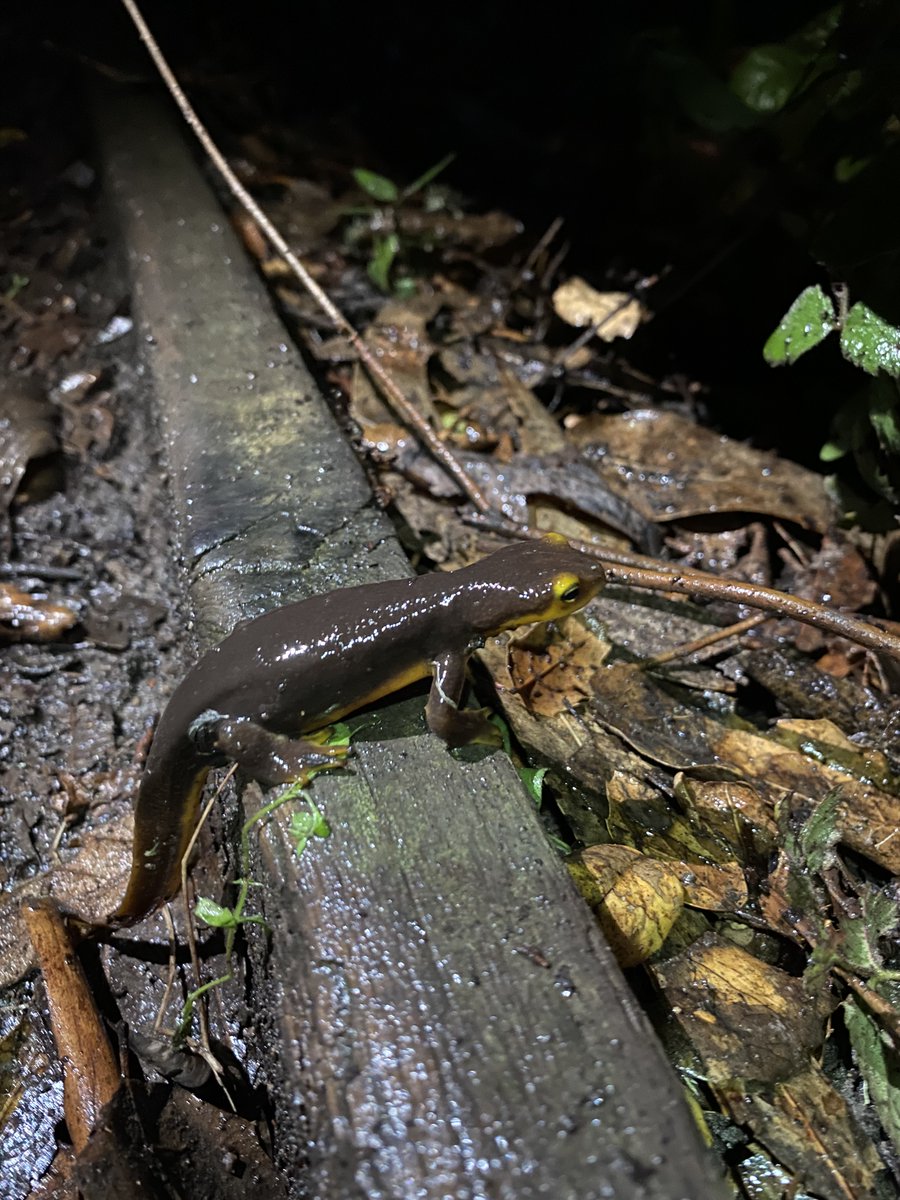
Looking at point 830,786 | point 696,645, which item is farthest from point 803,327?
point 830,786

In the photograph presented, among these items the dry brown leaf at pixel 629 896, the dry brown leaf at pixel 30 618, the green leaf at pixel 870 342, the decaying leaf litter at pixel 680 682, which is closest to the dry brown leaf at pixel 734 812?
the decaying leaf litter at pixel 680 682

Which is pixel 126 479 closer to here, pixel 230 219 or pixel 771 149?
pixel 230 219

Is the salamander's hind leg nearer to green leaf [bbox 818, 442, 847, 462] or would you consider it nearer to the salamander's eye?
the salamander's eye

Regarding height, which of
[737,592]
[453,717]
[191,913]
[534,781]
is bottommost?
[191,913]

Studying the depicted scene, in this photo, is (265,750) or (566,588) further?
(566,588)

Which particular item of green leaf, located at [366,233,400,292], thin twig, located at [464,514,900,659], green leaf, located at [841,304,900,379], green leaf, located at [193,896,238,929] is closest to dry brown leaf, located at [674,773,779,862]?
thin twig, located at [464,514,900,659]

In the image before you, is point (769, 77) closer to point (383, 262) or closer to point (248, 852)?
point (383, 262)

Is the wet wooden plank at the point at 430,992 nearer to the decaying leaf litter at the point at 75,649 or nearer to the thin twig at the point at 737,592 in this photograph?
the decaying leaf litter at the point at 75,649
